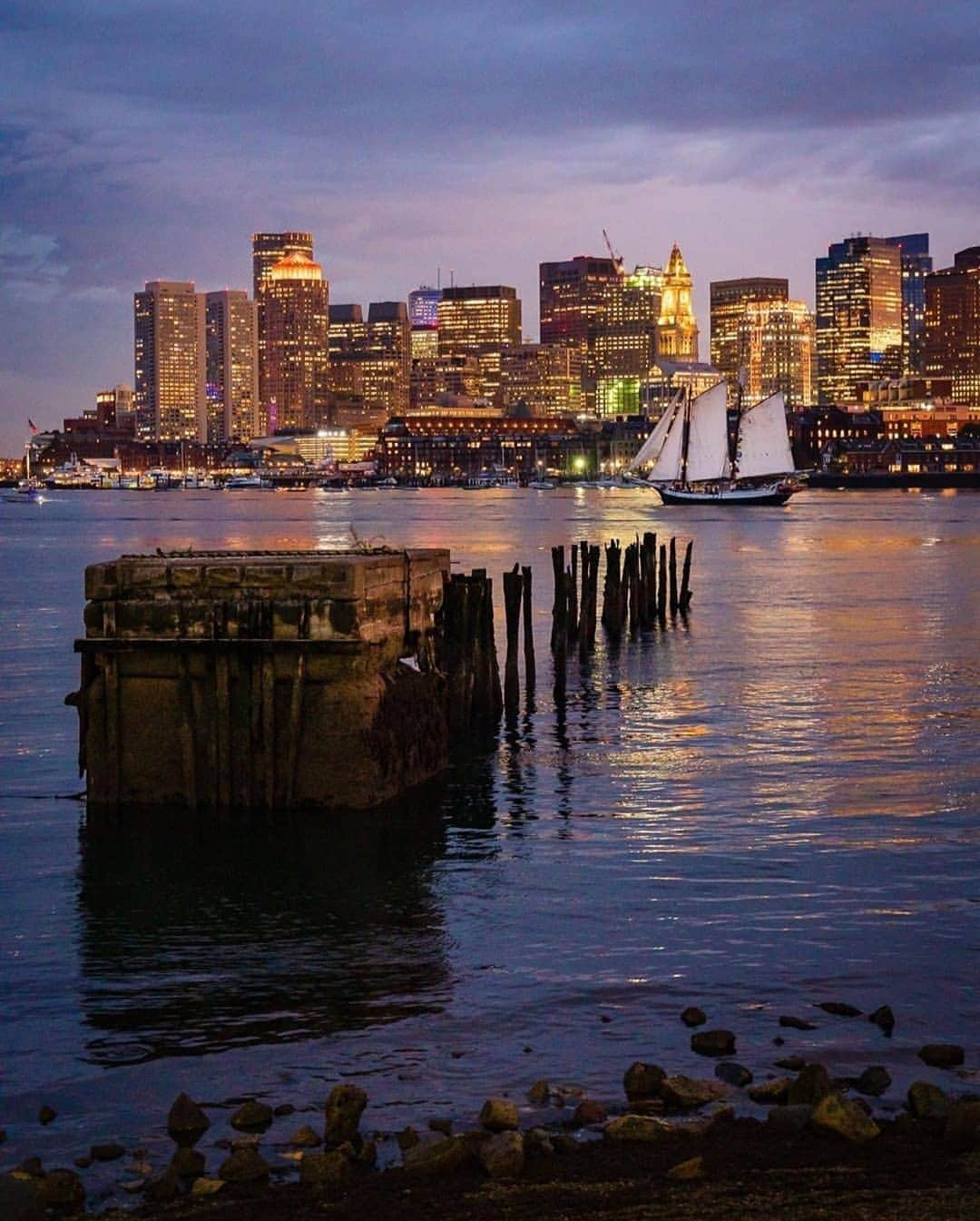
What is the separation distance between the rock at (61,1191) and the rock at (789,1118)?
3822 millimetres

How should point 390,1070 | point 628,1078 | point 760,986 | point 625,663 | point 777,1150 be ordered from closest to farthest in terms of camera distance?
point 777,1150 < point 628,1078 < point 390,1070 < point 760,986 < point 625,663

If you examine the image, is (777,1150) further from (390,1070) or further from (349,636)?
(349,636)

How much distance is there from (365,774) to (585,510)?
15972 cm

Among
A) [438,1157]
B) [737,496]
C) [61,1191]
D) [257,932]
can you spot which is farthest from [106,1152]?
[737,496]

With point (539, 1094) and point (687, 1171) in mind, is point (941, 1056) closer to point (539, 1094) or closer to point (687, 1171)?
point (539, 1094)

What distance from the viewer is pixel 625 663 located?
124 ft

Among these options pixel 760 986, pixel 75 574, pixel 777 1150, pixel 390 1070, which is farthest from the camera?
pixel 75 574

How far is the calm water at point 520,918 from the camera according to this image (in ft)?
39.7

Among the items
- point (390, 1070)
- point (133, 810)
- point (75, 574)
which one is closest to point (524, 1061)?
point (390, 1070)

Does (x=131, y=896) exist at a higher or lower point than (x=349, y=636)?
lower

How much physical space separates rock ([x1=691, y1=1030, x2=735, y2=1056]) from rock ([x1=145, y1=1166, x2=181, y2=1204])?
3814 millimetres

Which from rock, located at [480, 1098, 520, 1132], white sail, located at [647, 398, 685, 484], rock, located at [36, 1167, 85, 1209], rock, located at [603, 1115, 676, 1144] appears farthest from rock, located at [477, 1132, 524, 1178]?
white sail, located at [647, 398, 685, 484]

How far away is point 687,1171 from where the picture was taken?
31.4 ft

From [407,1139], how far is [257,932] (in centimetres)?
576
